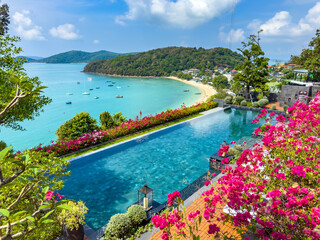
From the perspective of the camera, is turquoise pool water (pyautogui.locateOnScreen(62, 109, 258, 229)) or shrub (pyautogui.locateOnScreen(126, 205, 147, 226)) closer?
shrub (pyautogui.locateOnScreen(126, 205, 147, 226))

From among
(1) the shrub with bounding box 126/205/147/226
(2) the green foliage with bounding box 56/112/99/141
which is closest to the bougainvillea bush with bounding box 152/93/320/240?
(1) the shrub with bounding box 126/205/147/226

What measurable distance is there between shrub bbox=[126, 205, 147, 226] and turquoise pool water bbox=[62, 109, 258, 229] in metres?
1.73

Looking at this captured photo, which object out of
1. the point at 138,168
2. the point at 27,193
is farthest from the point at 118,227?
the point at 138,168

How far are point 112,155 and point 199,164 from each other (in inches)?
208

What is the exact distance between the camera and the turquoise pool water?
313 inches

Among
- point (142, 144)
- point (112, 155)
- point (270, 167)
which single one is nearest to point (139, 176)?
point (112, 155)

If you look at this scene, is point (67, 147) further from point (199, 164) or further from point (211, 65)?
point (211, 65)

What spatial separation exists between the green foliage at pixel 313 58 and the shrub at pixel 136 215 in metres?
33.3

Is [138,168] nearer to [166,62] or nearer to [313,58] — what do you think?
[313,58]

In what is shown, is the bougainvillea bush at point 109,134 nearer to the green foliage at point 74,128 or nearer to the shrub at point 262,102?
the green foliage at point 74,128

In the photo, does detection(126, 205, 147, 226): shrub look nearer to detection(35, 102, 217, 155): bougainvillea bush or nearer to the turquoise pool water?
the turquoise pool water

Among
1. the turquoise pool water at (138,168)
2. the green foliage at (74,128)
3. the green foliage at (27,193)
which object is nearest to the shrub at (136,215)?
the turquoise pool water at (138,168)

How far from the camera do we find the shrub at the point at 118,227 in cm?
518

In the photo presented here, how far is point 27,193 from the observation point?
140 inches
